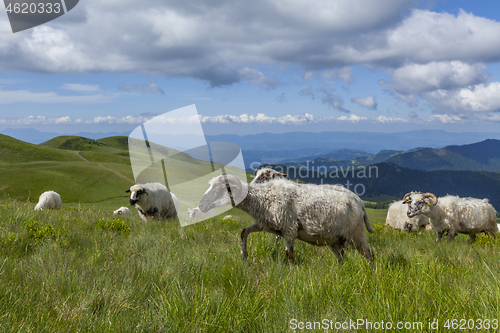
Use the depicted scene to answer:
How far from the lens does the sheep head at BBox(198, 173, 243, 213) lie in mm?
6555

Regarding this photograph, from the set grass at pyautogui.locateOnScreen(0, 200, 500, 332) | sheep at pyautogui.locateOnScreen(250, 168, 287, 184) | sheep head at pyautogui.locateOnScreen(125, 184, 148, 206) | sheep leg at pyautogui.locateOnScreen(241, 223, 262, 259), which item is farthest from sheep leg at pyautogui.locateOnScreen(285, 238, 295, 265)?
sheep head at pyautogui.locateOnScreen(125, 184, 148, 206)

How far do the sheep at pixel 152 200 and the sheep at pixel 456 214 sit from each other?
13.2m

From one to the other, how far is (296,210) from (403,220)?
1566cm

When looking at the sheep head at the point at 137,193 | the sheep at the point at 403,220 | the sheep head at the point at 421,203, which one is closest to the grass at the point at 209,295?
the sheep head at the point at 421,203

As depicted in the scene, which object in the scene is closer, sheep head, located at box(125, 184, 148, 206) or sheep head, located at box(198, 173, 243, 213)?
sheep head, located at box(198, 173, 243, 213)

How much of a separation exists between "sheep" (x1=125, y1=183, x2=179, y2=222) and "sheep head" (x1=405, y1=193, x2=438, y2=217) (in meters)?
13.2

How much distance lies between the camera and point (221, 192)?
6.61m

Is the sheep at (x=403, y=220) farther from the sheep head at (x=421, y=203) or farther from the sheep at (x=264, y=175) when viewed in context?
the sheep at (x=264, y=175)

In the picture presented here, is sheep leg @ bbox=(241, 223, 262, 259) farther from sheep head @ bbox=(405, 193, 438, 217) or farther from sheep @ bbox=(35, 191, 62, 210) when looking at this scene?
sheep @ bbox=(35, 191, 62, 210)

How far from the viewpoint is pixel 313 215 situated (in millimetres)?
6277

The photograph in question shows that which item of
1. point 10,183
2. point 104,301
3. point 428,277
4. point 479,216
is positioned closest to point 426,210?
point 479,216

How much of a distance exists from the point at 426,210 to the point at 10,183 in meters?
87.7

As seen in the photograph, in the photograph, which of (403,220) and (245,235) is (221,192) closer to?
(245,235)

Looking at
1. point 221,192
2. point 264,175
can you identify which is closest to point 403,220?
point 264,175
